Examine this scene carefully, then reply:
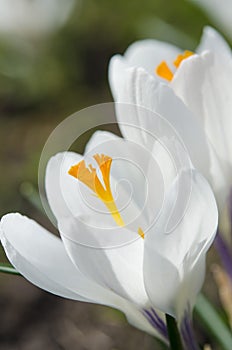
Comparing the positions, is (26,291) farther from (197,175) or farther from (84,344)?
(197,175)

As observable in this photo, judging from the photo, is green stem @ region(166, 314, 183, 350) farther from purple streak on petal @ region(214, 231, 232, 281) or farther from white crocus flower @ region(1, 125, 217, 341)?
purple streak on petal @ region(214, 231, 232, 281)

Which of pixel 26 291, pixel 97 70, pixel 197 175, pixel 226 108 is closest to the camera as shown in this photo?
pixel 197 175

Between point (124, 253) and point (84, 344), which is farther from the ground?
point (124, 253)

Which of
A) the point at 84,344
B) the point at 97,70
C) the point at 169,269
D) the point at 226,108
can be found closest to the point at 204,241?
the point at 169,269

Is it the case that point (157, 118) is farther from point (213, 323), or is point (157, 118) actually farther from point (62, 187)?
point (213, 323)

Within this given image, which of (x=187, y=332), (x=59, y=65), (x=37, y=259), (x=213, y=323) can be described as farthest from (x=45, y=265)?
(x=59, y=65)

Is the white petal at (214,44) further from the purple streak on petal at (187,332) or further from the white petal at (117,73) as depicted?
the purple streak on petal at (187,332)

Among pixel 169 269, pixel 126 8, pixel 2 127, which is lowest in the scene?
pixel 2 127
